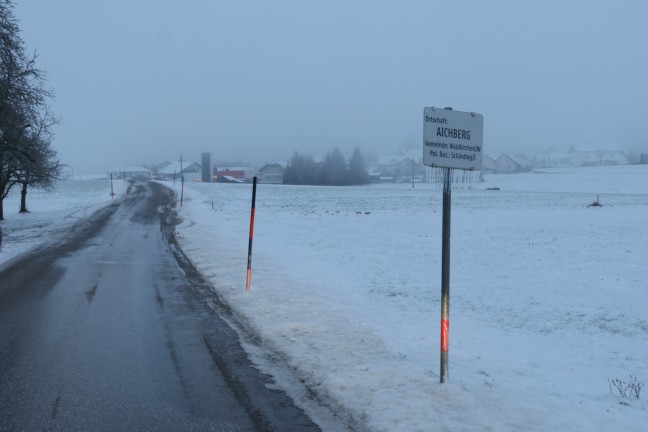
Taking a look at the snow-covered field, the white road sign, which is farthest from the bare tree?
the white road sign

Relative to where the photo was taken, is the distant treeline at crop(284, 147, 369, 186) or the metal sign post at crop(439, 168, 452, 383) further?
the distant treeline at crop(284, 147, 369, 186)

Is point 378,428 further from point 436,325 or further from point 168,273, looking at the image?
point 168,273

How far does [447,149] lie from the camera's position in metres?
5.23

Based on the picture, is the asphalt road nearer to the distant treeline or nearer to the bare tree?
the bare tree

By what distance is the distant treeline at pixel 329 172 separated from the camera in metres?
115

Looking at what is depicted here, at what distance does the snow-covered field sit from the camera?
491cm

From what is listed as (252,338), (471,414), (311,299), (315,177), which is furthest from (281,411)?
(315,177)

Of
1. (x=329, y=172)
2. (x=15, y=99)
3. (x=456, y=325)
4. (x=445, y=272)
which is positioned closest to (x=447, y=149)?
(x=445, y=272)

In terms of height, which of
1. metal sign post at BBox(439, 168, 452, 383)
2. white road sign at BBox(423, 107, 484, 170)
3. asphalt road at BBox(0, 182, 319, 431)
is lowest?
asphalt road at BBox(0, 182, 319, 431)

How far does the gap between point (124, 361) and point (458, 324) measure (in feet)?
16.2

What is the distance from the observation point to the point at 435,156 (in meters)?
5.17

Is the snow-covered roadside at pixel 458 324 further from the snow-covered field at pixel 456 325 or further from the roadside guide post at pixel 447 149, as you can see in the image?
the roadside guide post at pixel 447 149

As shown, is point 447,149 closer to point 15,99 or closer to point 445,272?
point 445,272

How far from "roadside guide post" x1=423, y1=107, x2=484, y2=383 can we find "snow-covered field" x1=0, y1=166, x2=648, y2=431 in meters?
0.79
